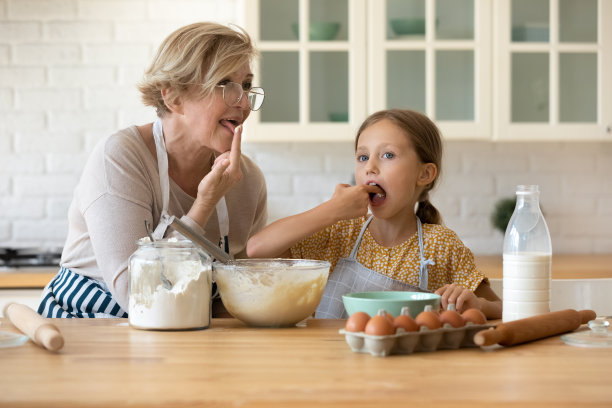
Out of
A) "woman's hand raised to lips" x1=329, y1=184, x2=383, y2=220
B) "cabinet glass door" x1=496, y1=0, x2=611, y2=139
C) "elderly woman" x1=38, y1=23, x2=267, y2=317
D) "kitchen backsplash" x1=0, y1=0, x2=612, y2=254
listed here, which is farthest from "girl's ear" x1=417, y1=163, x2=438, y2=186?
"kitchen backsplash" x1=0, y1=0, x2=612, y2=254

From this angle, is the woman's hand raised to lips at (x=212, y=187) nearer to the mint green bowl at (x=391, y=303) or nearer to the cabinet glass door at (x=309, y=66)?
the mint green bowl at (x=391, y=303)

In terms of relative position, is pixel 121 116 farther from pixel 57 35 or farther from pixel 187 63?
pixel 187 63

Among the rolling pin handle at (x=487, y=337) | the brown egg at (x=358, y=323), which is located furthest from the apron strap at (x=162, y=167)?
the rolling pin handle at (x=487, y=337)

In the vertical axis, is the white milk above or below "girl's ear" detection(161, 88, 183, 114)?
below

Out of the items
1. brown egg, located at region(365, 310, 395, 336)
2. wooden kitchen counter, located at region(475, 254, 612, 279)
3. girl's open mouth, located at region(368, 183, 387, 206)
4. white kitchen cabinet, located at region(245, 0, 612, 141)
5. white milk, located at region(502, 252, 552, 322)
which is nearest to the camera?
brown egg, located at region(365, 310, 395, 336)

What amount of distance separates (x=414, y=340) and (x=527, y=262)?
0.33m

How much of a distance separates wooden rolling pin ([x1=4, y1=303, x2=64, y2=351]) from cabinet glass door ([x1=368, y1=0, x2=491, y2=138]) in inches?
79.8

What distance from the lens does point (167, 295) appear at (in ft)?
4.68

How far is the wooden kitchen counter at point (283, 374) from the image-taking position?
95 centimetres

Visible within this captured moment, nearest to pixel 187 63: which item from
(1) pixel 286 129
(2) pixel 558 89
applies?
(1) pixel 286 129

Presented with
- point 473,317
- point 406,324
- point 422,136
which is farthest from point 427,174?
point 406,324

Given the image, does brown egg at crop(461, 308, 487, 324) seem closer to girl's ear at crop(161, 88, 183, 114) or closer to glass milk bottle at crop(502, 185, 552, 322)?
glass milk bottle at crop(502, 185, 552, 322)

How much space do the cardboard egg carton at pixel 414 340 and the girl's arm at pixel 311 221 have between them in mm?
718

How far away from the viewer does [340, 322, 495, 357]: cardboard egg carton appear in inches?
46.8
